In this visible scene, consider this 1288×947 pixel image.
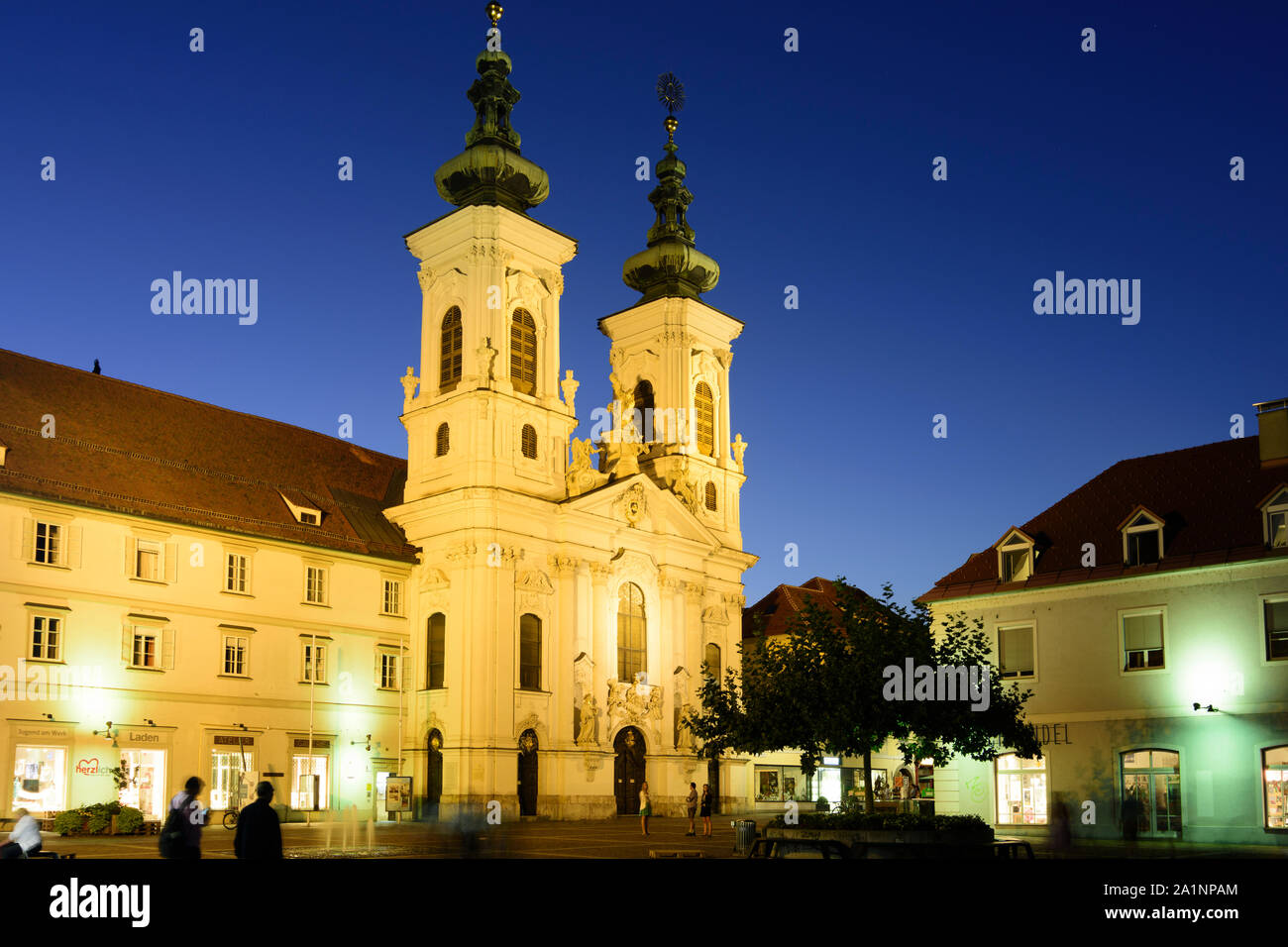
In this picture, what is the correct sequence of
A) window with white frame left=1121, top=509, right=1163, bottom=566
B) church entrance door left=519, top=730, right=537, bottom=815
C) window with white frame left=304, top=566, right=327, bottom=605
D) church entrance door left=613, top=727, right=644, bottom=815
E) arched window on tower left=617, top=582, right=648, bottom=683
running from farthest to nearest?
1. arched window on tower left=617, top=582, right=648, bottom=683
2. church entrance door left=613, top=727, right=644, bottom=815
3. church entrance door left=519, top=730, right=537, bottom=815
4. window with white frame left=304, top=566, right=327, bottom=605
5. window with white frame left=1121, top=509, right=1163, bottom=566

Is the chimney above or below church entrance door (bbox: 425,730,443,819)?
above

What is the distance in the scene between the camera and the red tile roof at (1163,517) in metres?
40.3

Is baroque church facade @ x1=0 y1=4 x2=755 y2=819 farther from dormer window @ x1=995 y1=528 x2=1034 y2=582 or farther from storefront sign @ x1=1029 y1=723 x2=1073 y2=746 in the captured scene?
storefront sign @ x1=1029 y1=723 x2=1073 y2=746

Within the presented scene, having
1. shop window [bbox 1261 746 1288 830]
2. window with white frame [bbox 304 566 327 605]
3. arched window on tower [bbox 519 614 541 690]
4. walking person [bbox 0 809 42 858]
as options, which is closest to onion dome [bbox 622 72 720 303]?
arched window on tower [bbox 519 614 541 690]

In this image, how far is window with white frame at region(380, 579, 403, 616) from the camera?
56281 mm

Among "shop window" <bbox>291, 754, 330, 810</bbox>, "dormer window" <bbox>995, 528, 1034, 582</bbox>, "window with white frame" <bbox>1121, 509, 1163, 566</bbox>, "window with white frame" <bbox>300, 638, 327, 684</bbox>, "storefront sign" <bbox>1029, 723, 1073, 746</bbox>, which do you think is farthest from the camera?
"window with white frame" <bbox>300, 638, 327, 684</bbox>

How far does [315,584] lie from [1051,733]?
28216 mm

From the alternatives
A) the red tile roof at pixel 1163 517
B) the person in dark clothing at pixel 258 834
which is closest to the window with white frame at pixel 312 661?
the red tile roof at pixel 1163 517

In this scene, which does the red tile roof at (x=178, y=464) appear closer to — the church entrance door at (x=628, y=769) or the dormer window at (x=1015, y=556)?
the church entrance door at (x=628, y=769)

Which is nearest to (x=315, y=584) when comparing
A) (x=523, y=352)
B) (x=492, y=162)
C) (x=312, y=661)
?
(x=312, y=661)

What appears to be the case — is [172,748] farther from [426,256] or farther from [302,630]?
[426,256]

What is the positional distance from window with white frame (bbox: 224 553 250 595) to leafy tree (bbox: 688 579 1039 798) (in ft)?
70.3
